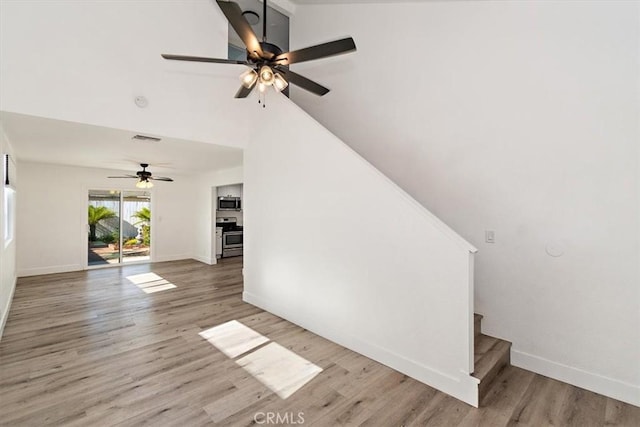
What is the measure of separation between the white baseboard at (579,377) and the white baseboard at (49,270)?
849 centimetres

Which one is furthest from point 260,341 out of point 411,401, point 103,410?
point 411,401

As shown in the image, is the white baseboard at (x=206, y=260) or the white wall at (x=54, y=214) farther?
the white baseboard at (x=206, y=260)

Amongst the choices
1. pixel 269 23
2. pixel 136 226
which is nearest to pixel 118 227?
pixel 136 226

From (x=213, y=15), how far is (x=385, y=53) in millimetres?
2407

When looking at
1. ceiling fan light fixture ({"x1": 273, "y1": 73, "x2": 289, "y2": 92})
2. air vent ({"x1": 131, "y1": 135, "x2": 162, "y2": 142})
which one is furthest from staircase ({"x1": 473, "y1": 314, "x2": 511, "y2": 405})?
air vent ({"x1": 131, "y1": 135, "x2": 162, "y2": 142})

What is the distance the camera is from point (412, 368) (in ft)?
8.83

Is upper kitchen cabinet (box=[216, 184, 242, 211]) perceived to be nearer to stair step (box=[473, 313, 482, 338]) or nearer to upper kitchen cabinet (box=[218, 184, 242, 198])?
upper kitchen cabinet (box=[218, 184, 242, 198])

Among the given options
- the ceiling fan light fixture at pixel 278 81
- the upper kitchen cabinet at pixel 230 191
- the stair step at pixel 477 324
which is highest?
the ceiling fan light fixture at pixel 278 81

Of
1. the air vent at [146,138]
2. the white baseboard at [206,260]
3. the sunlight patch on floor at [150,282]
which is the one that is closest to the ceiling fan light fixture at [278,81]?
the air vent at [146,138]

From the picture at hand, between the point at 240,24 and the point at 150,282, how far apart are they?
5.45 m

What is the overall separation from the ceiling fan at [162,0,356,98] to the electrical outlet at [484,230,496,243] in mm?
2217

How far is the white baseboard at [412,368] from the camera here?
7.76 ft

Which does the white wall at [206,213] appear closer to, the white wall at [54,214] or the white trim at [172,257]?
the white trim at [172,257]

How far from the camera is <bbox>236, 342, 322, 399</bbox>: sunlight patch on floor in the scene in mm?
2561
